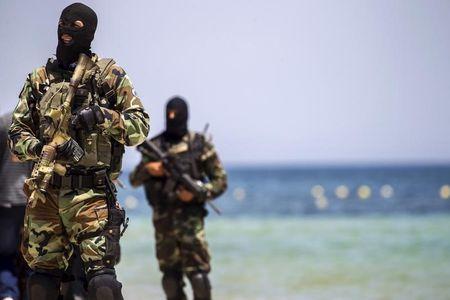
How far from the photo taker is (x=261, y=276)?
14.7m

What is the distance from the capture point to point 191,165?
884cm

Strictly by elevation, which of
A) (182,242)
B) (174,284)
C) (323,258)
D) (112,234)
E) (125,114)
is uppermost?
(125,114)

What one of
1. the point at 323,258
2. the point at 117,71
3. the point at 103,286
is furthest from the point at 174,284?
the point at 323,258

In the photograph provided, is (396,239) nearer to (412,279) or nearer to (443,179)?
(412,279)

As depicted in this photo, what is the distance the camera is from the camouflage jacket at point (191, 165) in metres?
8.80

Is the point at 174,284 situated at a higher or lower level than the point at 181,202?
lower

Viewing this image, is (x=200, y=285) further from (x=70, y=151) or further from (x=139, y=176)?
(x=70, y=151)

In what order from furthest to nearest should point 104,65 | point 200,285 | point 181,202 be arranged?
point 181,202 < point 200,285 < point 104,65

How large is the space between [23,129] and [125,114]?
492mm

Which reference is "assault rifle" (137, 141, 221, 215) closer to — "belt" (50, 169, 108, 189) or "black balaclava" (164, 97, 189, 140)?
"black balaclava" (164, 97, 189, 140)

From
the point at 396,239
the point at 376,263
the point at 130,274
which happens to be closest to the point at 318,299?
the point at 130,274

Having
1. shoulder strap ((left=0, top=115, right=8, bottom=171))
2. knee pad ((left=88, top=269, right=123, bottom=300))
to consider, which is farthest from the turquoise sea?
knee pad ((left=88, top=269, right=123, bottom=300))

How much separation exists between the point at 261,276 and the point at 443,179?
58821 mm

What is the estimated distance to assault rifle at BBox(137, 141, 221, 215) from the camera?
28.4ft
